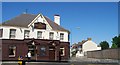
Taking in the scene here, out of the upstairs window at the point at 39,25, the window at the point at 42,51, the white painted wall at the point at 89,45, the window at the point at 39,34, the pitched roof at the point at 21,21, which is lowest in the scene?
the window at the point at 42,51

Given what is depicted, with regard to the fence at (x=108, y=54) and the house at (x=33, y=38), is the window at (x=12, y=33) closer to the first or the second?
the house at (x=33, y=38)

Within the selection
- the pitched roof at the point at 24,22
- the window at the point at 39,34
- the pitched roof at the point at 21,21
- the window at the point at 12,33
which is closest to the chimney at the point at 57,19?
the pitched roof at the point at 24,22

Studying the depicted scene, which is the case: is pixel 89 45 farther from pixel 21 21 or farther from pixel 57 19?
pixel 21 21

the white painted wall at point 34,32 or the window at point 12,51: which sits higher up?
the white painted wall at point 34,32

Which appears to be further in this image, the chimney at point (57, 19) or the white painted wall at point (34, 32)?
the chimney at point (57, 19)

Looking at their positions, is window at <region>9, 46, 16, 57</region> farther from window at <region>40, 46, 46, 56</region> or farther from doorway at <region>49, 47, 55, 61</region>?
doorway at <region>49, 47, 55, 61</region>

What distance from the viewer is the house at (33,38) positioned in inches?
1775

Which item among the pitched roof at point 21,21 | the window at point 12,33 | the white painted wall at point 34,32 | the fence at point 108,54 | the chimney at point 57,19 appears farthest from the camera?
the chimney at point 57,19

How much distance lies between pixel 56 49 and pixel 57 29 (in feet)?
14.0

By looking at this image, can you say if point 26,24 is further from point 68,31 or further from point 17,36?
point 68,31

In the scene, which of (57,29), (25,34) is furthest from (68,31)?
(25,34)

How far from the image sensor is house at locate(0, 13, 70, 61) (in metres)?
45.1

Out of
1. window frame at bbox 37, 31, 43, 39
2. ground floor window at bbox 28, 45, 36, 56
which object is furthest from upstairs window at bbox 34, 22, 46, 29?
ground floor window at bbox 28, 45, 36, 56

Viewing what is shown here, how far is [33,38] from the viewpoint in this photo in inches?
1838
